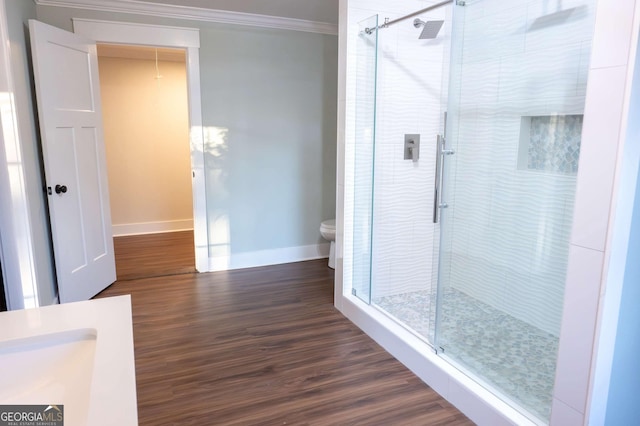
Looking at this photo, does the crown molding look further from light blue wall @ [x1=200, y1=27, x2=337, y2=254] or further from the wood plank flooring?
the wood plank flooring

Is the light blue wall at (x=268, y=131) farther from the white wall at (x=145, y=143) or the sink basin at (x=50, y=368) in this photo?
the sink basin at (x=50, y=368)

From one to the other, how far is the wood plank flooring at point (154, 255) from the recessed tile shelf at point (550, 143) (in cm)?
310

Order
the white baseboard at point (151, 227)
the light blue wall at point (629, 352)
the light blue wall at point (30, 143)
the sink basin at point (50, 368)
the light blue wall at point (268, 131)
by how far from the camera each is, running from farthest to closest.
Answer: the white baseboard at point (151, 227), the light blue wall at point (268, 131), the light blue wall at point (30, 143), the light blue wall at point (629, 352), the sink basin at point (50, 368)

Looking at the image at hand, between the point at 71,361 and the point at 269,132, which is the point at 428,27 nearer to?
the point at 269,132

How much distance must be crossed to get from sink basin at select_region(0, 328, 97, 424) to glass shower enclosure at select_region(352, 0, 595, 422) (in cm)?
170

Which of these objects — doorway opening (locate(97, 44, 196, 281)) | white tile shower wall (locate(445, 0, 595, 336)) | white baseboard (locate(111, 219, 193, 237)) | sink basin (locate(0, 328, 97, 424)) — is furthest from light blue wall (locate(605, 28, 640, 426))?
white baseboard (locate(111, 219, 193, 237))

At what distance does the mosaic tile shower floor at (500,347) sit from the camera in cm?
193

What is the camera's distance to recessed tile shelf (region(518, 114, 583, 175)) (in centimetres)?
210

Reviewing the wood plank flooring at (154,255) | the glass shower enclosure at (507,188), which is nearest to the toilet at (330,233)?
the wood plank flooring at (154,255)

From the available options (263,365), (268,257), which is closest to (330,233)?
(268,257)

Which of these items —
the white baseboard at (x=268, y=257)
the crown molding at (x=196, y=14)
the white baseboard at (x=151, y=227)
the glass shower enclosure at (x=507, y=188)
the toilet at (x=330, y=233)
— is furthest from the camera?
the white baseboard at (x=151, y=227)

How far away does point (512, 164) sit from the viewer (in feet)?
7.97

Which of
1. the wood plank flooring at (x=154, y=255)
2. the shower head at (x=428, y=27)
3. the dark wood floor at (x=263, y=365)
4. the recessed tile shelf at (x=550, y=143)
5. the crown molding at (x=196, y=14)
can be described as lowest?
the dark wood floor at (x=263, y=365)

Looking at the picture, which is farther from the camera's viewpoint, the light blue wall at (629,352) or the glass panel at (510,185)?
the glass panel at (510,185)
